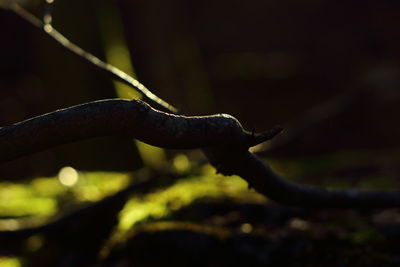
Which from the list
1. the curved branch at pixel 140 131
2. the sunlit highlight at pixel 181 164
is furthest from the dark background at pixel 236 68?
the curved branch at pixel 140 131

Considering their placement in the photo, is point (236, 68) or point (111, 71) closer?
point (111, 71)

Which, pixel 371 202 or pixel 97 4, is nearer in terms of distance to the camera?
pixel 371 202

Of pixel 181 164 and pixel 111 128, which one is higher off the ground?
pixel 181 164

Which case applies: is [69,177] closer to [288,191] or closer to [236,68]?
[288,191]

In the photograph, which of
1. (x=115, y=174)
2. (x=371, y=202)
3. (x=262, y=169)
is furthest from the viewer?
(x=115, y=174)

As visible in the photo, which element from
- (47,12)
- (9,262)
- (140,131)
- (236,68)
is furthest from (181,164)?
(236,68)

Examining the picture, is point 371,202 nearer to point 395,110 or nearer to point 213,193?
point 213,193

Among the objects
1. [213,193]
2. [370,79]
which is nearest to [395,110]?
[370,79]
